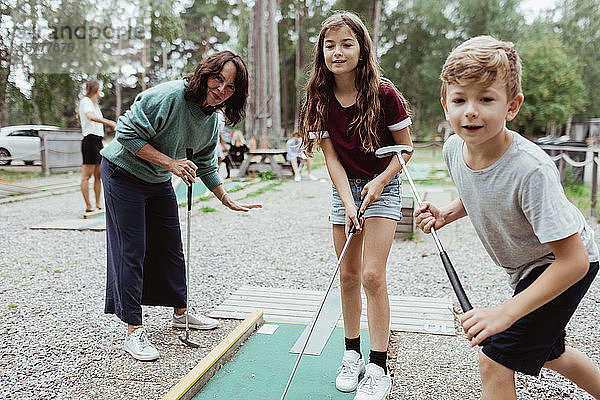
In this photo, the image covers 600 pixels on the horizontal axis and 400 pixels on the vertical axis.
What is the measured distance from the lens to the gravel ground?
8.73ft

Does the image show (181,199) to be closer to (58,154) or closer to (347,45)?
(58,154)

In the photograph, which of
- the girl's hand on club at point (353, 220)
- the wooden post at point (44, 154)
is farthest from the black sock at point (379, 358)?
the wooden post at point (44, 154)

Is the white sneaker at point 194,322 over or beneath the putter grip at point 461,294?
beneath

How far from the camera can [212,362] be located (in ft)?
8.67

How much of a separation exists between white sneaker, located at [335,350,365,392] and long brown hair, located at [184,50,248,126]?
1.39 metres

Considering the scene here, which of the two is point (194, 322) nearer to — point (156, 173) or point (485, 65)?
point (156, 173)

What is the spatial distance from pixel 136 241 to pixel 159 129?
62 centimetres

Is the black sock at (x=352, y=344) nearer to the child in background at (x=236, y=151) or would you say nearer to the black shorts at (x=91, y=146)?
the black shorts at (x=91, y=146)

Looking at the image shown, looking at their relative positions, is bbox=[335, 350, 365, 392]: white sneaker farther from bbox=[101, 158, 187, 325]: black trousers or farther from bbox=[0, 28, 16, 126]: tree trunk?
bbox=[0, 28, 16, 126]: tree trunk

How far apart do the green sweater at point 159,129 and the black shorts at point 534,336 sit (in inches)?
73.9

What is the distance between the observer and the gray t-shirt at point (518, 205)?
5.09 ft

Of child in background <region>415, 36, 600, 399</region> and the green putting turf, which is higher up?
child in background <region>415, 36, 600, 399</region>

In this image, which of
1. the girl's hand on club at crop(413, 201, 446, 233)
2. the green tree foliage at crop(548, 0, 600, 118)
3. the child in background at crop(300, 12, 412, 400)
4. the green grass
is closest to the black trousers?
the child in background at crop(300, 12, 412, 400)

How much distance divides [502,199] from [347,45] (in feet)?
3.41
